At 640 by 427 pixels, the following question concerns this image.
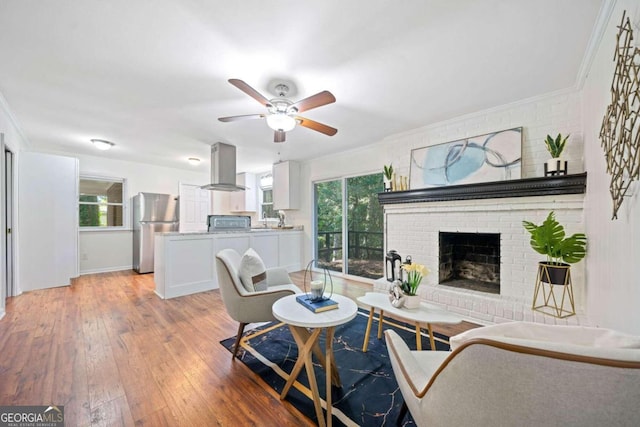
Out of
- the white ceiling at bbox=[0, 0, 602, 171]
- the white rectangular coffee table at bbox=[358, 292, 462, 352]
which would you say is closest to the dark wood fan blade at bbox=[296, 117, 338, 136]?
the white ceiling at bbox=[0, 0, 602, 171]

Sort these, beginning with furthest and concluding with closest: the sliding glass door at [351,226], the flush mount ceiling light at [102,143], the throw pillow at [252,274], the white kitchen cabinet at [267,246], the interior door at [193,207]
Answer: the interior door at [193,207] → the white kitchen cabinet at [267,246] → the sliding glass door at [351,226] → the flush mount ceiling light at [102,143] → the throw pillow at [252,274]

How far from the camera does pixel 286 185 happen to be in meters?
5.40

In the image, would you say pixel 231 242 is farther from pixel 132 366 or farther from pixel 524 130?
pixel 524 130

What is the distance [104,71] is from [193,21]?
1168mm

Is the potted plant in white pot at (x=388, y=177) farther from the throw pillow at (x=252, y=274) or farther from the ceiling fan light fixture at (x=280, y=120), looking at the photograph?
the throw pillow at (x=252, y=274)

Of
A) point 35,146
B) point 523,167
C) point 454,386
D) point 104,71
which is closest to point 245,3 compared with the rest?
point 104,71

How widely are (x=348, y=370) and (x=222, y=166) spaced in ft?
11.8

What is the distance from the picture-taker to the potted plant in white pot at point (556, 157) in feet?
7.93

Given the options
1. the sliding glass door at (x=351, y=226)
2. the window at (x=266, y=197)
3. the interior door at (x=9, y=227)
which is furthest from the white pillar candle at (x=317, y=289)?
the window at (x=266, y=197)

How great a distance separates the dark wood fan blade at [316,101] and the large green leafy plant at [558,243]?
224cm

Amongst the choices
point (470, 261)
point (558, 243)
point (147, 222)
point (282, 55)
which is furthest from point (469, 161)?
point (147, 222)

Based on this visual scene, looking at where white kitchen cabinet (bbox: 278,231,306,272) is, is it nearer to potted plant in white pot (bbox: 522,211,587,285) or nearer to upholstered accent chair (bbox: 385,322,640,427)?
potted plant in white pot (bbox: 522,211,587,285)

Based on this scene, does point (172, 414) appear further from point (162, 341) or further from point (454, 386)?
point (454, 386)

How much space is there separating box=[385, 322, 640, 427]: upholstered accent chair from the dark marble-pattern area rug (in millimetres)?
709
